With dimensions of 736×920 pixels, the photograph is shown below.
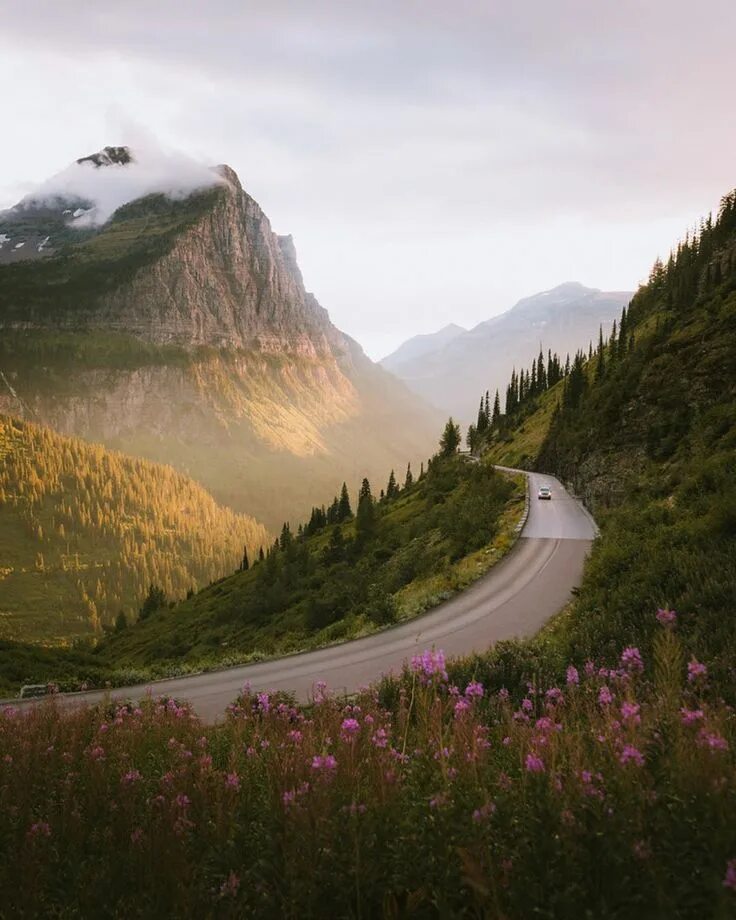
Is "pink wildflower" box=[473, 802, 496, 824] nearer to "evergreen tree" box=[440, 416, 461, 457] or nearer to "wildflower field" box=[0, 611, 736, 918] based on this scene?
"wildflower field" box=[0, 611, 736, 918]

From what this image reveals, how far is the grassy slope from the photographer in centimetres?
2547

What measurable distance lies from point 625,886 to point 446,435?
395 ft

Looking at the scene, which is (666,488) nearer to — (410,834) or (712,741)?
(712,741)

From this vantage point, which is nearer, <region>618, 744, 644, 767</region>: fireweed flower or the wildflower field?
the wildflower field

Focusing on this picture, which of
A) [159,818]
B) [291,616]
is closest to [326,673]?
[159,818]

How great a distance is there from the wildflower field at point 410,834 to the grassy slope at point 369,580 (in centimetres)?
1799

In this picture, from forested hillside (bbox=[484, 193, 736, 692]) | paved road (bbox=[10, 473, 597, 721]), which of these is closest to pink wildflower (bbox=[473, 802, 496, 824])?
forested hillside (bbox=[484, 193, 736, 692])

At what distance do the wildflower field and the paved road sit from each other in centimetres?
1091

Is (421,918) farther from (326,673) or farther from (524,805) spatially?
(326,673)

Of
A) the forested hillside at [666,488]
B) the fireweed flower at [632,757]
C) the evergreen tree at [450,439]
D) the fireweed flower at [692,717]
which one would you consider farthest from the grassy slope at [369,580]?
the evergreen tree at [450,439]

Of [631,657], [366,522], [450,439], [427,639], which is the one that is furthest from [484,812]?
[450,439]

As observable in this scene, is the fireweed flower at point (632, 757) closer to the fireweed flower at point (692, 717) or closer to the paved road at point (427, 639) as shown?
the fireweed flower at point (692, 717)

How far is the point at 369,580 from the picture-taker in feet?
137

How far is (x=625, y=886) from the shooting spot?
238cm
